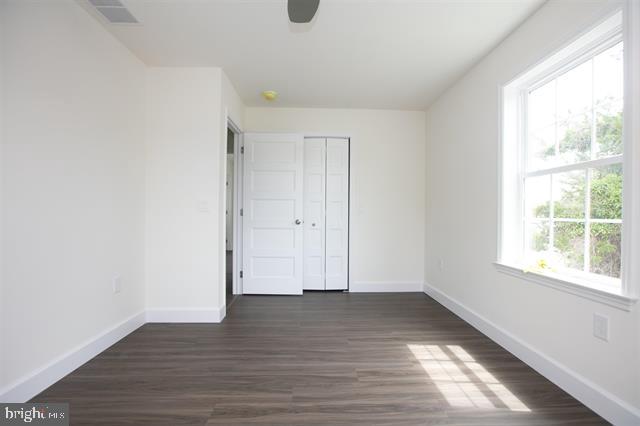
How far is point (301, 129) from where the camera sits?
4.04 meters

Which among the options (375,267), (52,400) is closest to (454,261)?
(375,267)

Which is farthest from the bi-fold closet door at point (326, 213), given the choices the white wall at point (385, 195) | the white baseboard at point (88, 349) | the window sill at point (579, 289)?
the window sill at point (579, 289)

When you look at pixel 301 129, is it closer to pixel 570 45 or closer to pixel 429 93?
pixel 429 93

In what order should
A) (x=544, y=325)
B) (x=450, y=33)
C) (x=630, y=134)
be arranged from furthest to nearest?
(x=450, y=33) < (x=544, y=325) < (x=630, y=134)

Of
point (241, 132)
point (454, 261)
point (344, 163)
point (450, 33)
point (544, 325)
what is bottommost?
point (544, 325)

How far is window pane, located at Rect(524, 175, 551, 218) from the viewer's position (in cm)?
217

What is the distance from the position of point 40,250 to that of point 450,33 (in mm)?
3255

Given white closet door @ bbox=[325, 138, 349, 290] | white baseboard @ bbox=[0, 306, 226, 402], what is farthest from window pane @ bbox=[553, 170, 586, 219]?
white baseboard @ bbox=[0, 306, 226, 402]

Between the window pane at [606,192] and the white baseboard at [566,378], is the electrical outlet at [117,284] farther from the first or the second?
the window pane at [606,192]

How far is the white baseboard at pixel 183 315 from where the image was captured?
2.92m

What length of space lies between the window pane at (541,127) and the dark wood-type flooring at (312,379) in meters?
1.55

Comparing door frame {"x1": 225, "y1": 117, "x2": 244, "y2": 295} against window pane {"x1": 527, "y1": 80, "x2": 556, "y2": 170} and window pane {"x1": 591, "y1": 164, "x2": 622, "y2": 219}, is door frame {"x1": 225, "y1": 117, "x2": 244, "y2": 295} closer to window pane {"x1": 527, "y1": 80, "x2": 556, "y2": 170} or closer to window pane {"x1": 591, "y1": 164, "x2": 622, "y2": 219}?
window pane {"x1": 527, "y1": 80, "x2": 556, "y2": 170}

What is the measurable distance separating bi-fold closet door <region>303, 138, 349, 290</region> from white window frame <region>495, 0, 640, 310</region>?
6.75 feet

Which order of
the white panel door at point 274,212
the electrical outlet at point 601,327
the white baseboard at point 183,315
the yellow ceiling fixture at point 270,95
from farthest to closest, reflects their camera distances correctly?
the white panel door at point 274,212 < the yellow ceiling fixture at point 270,95 < the white baseboard at point 183,315 < the electrical outlet at point 601,327
